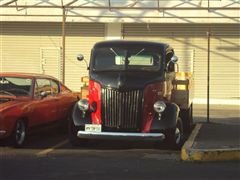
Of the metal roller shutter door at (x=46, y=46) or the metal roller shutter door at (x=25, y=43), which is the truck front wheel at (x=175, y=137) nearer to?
the metal roller shutter door at (x=46, y=46)

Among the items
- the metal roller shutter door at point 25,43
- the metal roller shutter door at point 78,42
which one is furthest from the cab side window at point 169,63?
the metal roller shutter door at point 25,43

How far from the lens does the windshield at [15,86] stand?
11930mm

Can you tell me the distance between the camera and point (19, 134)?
1134 cm

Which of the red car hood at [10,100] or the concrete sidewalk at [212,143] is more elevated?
the red car hood at [10,100]

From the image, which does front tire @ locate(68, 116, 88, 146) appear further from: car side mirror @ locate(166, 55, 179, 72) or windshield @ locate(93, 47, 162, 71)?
car side mirror @ locate(166, 55, 179, 72)

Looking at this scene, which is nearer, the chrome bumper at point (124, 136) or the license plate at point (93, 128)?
the chrome bumper at point (124, 136)

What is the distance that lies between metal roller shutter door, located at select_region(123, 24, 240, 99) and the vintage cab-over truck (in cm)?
1308

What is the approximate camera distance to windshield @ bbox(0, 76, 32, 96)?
11930 millimetres

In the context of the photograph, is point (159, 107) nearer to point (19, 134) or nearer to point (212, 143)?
point (212, 143)

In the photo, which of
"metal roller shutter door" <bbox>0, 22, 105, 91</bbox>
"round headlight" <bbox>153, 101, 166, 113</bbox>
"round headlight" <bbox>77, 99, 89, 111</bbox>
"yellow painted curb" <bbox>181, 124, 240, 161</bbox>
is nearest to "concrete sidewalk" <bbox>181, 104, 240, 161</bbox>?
"yellow painted curb" <bbox>181, 124, 240, 161</bbox>

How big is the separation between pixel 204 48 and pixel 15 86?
1420cm

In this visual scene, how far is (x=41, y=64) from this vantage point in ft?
85.2

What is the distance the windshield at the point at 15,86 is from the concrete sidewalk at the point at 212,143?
3573 mm

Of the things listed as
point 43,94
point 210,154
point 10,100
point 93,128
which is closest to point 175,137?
point 210,154
